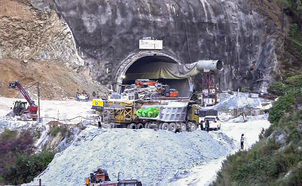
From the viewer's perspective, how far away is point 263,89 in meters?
66.1

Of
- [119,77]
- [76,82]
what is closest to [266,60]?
[119,77]

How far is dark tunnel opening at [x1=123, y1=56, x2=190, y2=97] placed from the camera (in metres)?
63.2

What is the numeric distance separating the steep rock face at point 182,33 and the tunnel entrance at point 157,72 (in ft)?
5.47

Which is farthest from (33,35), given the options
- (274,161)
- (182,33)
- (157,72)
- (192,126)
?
(274,161)

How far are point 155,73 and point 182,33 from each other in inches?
201

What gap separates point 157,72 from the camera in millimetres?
64500

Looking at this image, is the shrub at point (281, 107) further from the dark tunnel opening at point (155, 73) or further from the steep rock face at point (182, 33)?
the dark tunnel opening at point (155, 73)

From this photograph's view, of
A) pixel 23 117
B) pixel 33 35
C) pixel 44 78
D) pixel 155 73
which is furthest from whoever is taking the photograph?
pixel 155 73

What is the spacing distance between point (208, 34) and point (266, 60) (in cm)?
745

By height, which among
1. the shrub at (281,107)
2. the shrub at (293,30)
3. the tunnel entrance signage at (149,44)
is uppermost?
the shrub at (293,30)

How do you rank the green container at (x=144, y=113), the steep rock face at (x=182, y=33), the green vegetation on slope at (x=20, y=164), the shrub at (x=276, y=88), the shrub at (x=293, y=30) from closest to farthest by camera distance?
the green vegetation on slope at (x=20, y=164) → the green container at (x=144, y=113) → the steep rock face at (x=182, y=33) → the shrub at (x=276, y=88) → the shrub at (x=293, y=30)

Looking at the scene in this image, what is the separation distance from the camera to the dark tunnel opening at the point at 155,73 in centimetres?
6316

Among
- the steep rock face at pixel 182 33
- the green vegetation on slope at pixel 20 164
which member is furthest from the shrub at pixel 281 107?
the steep rock face at pixel 182 33

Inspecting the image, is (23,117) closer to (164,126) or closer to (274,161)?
(164,126)
